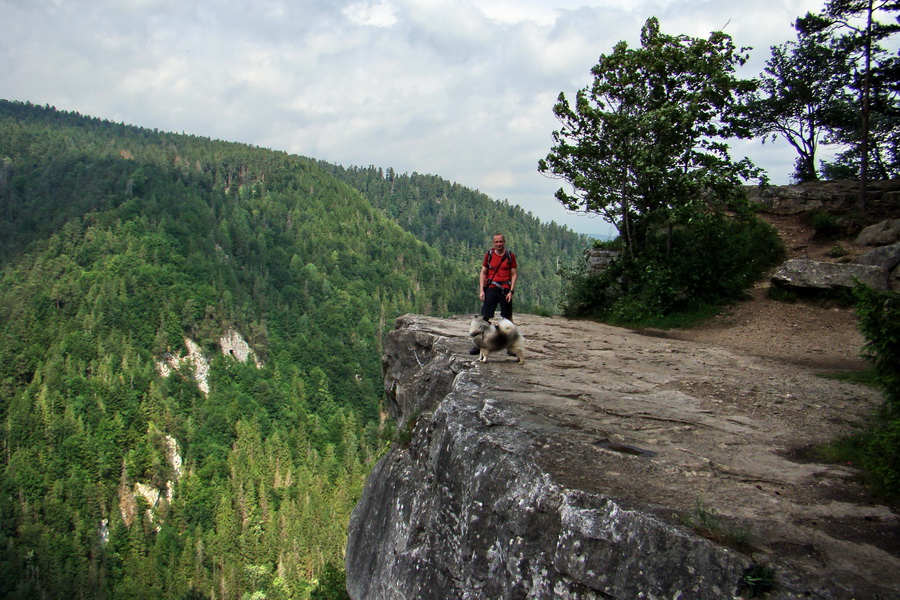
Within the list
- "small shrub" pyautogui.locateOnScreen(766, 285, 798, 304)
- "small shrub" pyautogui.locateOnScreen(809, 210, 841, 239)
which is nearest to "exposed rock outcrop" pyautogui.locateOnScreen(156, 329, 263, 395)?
"small shrub" pyautogui.locateOnScreen(809, 210, 841, 239)

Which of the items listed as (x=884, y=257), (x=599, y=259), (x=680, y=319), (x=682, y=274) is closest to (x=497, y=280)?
(x=680, y=319)

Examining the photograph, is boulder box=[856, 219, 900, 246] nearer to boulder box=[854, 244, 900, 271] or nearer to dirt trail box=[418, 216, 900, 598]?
boulder box=[854, 244, 900, 271]

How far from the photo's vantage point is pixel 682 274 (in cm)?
1535

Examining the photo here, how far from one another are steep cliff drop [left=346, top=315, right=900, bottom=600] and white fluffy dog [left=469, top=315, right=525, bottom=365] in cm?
31

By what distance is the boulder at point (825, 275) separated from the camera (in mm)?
12945

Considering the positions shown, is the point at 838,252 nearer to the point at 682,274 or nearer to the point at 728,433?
the point at 682,274

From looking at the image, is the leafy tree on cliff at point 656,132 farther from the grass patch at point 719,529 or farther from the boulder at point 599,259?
the grass patch at point 719,529

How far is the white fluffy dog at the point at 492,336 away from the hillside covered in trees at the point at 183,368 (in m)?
47.1

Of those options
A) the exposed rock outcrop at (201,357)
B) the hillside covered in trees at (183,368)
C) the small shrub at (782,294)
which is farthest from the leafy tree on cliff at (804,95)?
the exposed rock outcrop at (201,357)

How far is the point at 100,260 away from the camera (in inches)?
5359

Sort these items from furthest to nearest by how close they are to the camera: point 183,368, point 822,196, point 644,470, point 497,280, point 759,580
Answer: point 183,368
point 822,196
point 497,280
point 644,470
point 759,580

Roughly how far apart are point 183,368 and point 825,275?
4869 inches

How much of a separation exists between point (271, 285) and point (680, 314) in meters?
155

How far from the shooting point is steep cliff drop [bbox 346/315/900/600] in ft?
12.1
